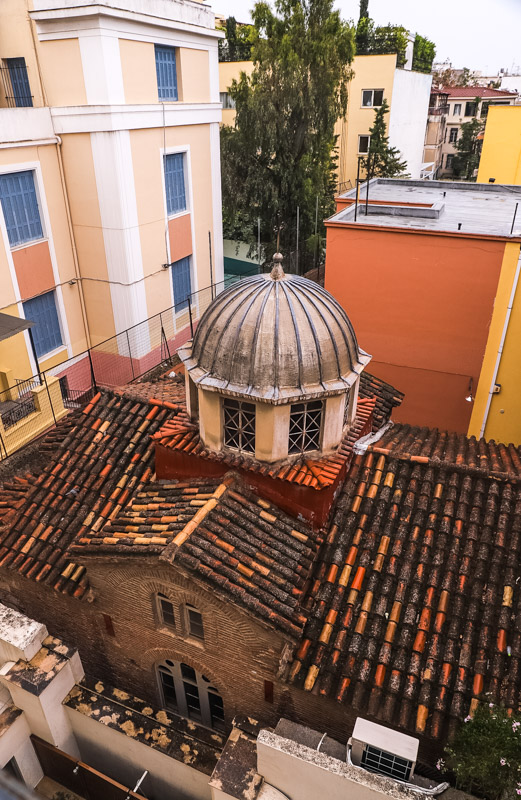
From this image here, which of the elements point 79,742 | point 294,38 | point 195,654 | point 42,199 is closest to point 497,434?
point 195,654

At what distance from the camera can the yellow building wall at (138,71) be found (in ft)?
64.4

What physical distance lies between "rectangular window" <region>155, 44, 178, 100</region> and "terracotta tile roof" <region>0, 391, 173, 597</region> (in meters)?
15.2

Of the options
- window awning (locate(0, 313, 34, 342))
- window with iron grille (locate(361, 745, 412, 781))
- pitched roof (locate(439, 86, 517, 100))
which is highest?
pitched roof (locate(439, 86, 517, 100))

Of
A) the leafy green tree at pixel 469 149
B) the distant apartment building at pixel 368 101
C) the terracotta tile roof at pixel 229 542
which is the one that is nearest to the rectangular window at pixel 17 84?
the terracotta tile roof at pixel 229 542

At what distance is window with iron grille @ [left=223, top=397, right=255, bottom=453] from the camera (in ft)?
33.4

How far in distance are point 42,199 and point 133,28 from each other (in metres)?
6.92

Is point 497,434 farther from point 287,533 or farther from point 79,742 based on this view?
point 79,742

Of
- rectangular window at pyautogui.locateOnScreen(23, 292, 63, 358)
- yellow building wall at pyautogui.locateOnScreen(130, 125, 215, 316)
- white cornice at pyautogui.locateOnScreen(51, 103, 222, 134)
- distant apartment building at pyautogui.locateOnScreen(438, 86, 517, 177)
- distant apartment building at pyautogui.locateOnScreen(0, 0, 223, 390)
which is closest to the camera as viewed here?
distant apartment building at pyautogui.locateOnScreen(0, 0, 223, 390)

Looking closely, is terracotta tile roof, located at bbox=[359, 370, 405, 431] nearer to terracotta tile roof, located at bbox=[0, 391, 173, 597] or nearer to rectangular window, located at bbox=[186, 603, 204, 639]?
terracotta tile roof, located at bbox=[0, 391, 173, 597]

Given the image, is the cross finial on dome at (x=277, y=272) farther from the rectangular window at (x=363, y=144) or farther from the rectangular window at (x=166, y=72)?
the rectangular window at (x=363, y=144)

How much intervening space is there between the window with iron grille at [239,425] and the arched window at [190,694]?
4590mm

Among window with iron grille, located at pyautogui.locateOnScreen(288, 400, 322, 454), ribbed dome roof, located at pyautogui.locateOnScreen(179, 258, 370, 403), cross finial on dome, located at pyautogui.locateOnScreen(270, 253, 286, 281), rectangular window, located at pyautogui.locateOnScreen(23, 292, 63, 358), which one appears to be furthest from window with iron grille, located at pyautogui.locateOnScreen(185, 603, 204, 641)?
rectangular window, located at pyautogui.locateOnScreen(23, 292, 63, 358)

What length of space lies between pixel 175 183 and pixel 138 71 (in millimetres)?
4654

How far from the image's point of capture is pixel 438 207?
2020 centimetres
